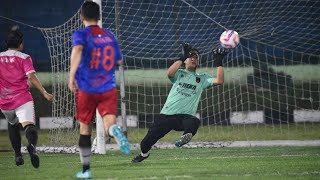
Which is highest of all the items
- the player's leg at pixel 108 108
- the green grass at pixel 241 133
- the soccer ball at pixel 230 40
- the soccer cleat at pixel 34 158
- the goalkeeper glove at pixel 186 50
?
the soccer ball at pixel 230 40

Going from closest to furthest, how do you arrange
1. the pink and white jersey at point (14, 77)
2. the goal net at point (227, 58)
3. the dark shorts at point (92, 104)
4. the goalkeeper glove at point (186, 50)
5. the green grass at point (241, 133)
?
the dark shorts at point (92, 104)
the pink and white jersey at point (14, 77)
the goalkeeper glove at point (186, 50)
the goal net at point (227, 58)
the green grass at point (241, 133)

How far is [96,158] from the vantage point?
45.4 feet

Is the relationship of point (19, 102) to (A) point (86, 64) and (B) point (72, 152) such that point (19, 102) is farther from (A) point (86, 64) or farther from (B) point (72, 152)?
(B) point (72, 152)

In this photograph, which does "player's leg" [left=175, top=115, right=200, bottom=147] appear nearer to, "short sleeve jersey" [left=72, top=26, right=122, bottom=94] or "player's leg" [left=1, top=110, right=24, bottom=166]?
"player's leg" [left=1, top=110, right=24, bottom=166]

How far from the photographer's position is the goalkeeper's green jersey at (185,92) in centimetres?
1284

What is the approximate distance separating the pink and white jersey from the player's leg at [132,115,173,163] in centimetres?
183

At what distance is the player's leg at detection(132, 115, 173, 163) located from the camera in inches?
492

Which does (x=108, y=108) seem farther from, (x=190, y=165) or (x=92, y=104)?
(x=190, y=165)

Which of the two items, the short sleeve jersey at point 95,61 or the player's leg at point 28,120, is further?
the player's leg at point 28,120

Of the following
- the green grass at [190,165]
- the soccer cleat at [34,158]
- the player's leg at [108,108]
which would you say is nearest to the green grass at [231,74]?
the green grass at [190,165]

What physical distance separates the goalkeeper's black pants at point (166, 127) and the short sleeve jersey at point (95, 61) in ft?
9.42

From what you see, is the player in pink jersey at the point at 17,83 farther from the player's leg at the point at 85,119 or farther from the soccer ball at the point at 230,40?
the soccer ball at the point at 230,40

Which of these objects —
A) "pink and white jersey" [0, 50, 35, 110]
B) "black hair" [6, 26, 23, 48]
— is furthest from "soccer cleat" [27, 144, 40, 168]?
"black hair" [6, 26, 23, 48]

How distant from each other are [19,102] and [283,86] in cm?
Answer: 1102
